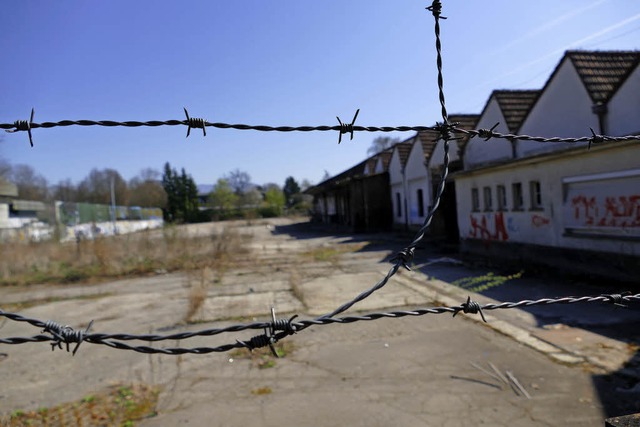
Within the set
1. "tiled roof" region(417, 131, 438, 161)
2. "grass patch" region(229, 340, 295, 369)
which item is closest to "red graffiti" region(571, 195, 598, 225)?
"grass patch" region(229, 340, 295, 369)

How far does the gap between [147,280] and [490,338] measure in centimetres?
1103

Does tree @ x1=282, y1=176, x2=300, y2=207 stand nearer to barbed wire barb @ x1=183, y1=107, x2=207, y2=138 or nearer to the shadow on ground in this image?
the shadow on ground

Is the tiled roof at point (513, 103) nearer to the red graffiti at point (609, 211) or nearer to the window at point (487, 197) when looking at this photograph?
the window at point (487, 197)

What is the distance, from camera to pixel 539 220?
10.7m

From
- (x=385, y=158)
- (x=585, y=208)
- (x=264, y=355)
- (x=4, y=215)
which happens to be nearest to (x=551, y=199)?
(x=585, y=208)

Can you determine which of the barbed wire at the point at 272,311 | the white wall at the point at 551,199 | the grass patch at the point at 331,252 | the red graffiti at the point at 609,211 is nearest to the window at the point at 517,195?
the white wall at the point at 551,199

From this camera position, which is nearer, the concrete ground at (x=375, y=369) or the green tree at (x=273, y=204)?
the concrete ground at (x=375, y=369)

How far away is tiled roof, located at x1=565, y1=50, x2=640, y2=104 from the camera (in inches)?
412

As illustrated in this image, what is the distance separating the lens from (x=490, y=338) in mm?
5559

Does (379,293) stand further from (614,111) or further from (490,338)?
(614,111)

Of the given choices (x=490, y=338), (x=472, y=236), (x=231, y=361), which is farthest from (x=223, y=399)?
(x=472, y=236)

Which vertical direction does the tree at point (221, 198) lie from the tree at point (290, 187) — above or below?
below

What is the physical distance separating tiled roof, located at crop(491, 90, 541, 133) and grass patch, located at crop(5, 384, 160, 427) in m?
14.1

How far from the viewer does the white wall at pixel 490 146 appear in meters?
14.7
